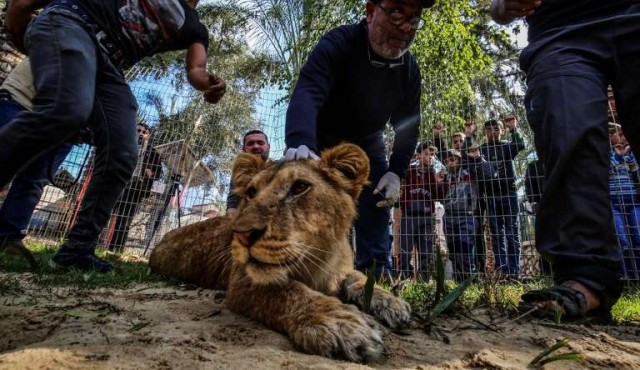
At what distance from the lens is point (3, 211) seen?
381 cm

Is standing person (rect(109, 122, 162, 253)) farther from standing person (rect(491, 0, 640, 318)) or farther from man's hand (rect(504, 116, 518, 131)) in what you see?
standing person (rect(491, 0, 640, 318))

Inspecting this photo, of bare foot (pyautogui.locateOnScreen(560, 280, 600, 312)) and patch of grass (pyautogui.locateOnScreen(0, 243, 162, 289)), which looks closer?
bare foot (pyautogui.locateOnScreen(560, 280, 600, 312))

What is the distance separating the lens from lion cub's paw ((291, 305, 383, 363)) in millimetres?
1376

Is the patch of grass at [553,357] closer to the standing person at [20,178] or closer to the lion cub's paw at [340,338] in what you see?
the lion cub's paw at [340,338]

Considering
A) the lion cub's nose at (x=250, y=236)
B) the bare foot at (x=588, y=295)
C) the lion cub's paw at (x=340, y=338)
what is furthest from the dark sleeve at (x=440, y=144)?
the lion cub's paw at (x=340, y=338)

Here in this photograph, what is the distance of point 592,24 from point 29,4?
361 cm

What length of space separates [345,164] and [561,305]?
52.1 inches

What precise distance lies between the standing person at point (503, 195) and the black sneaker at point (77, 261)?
483cm

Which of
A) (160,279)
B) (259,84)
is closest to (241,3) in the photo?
(259,84)

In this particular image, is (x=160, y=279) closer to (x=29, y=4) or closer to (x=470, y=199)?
(x=29, y=4)

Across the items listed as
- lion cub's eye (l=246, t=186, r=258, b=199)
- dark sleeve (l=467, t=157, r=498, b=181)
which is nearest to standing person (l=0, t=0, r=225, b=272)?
lion cub's eye (l=246, t=186, r=258, b=199)

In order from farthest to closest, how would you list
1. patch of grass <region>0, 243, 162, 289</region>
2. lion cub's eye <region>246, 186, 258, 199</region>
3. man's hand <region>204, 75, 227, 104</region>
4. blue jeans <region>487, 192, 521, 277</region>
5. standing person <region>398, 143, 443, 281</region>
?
standing person <region>398, 143, 443, 281</region> < blue jeans <region>487, 192, 521, 277</region> < man's hand <region>204, 75, 227, 104</region> < patch of grass <region>0, 243, 162, 289</region> < lion cub's eye <region>246, 186, 258, 199</region>

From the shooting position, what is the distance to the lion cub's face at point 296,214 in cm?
175

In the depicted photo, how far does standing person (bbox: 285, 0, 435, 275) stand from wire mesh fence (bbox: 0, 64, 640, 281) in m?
0.95
